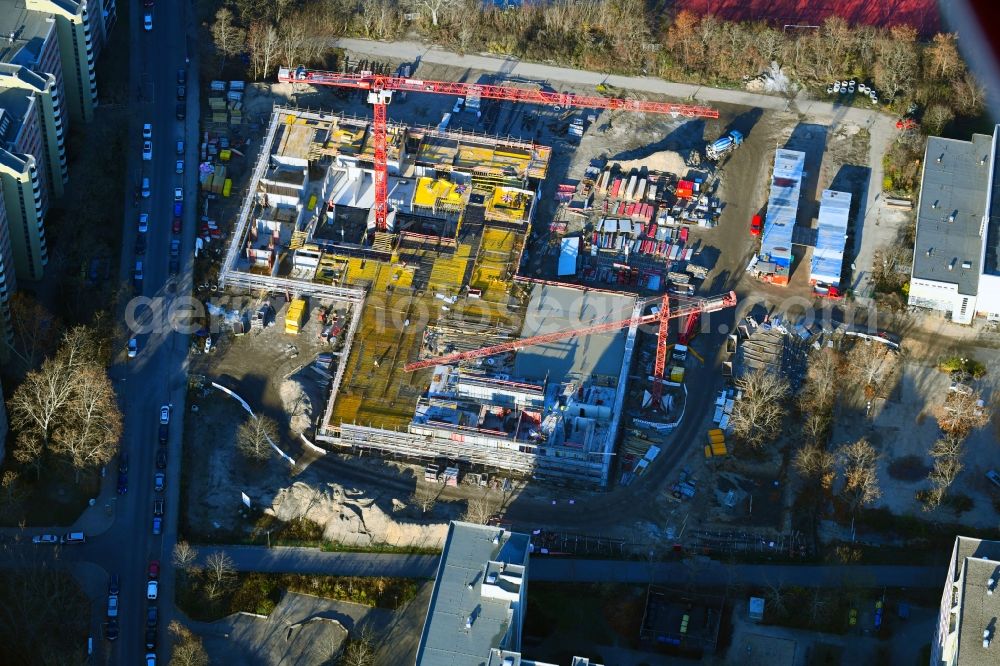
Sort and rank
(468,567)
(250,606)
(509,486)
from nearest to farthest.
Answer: (468,567), (250,606), (509,486)

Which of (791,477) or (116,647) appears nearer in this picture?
(116,647)

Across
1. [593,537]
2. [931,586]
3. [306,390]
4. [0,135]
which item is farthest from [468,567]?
[0,135]

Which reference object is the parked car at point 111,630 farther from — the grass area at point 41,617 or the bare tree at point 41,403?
the bare tree at point 41,403

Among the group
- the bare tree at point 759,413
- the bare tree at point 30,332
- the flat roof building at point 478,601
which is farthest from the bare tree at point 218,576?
the bare tree at point 759,413

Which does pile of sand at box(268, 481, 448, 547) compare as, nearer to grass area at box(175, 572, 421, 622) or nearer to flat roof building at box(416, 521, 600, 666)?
grass area at box(175, 572, 421, 622)

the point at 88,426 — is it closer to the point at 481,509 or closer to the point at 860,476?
the point at 481,509

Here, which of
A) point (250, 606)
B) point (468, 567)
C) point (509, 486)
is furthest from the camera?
point (509, 486)

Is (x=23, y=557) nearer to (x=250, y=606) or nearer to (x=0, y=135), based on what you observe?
(x=250, y=606)

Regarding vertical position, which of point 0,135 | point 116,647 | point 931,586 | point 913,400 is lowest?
point 116,647
